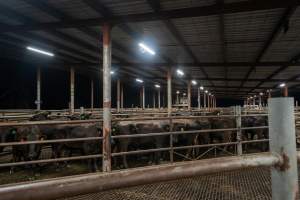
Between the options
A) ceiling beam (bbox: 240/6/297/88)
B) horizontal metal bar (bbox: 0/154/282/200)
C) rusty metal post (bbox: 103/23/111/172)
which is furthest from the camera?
ceiling beam (bbox: 240/6/297/88)

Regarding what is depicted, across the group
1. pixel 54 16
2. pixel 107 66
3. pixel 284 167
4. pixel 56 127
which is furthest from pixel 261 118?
pixel 284 167

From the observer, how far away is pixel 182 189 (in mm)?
4027

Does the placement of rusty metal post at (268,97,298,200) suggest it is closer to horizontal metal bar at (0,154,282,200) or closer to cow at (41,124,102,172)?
horizontal metal bar at (0,154,282,200)

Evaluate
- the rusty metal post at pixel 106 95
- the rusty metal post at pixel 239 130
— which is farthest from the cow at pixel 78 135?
the rusty metal post at pixel 239 130

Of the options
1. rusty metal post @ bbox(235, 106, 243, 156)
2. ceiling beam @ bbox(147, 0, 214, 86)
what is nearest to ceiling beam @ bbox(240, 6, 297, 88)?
rusty metal post @ bbox(235, 106, 243, 156)

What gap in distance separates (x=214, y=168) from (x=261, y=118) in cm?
831

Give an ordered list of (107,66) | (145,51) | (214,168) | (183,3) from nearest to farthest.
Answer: (214,168) < (183,3) < (107,66) < (145,51)

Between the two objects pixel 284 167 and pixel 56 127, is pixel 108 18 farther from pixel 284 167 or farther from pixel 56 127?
pixel 284 167

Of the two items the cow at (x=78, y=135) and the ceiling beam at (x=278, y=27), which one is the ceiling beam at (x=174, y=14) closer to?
the ceiling beam at (x=278, y=27)

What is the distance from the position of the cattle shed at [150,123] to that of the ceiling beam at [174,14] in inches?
0.9

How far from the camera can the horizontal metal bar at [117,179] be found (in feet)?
2.09

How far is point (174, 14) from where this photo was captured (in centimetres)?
575

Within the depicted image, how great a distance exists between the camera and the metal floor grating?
3.71 metres

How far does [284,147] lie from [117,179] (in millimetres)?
578
